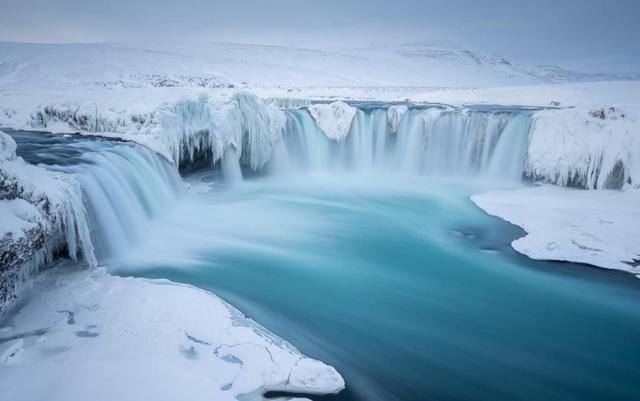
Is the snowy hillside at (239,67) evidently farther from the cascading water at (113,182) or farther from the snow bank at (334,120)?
the cascading water at (113,182)

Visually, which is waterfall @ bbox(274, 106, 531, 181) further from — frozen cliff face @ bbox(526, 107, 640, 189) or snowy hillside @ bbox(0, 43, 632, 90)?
snowy hillside @ bbox(0, 43, 632, 90)

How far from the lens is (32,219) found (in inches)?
149

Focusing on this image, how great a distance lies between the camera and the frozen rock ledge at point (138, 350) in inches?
117

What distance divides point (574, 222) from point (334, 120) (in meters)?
7.79

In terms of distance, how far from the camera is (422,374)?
387 cm

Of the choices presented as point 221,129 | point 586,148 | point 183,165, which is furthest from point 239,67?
point 586,148

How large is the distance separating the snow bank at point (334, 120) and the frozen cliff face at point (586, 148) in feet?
17.5

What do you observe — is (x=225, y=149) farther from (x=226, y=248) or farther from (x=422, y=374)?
(x=422, y=374)

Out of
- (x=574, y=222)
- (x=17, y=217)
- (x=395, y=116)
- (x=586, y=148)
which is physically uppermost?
(x=395, y=116)

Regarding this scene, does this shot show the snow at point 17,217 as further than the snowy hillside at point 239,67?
No

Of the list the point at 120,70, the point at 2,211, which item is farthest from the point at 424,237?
the point at 120,70

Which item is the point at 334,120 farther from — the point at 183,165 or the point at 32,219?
the point at 32,219

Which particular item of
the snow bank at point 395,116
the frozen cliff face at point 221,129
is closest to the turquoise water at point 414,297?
the frozen cliff face at point 221,129

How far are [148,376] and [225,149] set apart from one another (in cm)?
809
